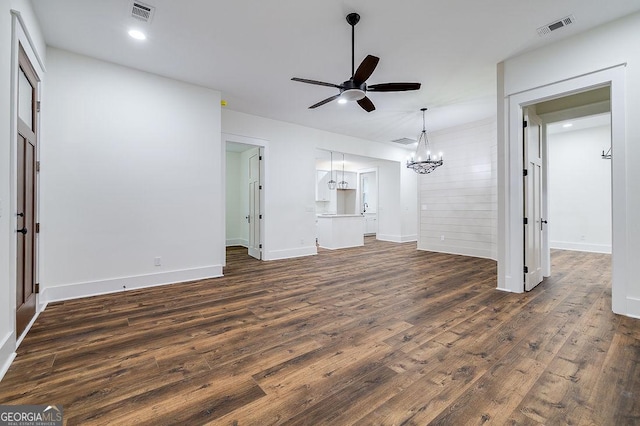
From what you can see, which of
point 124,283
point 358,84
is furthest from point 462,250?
point 124,283

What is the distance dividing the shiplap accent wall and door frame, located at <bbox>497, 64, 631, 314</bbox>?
2643 mm

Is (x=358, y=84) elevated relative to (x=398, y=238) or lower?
elevated

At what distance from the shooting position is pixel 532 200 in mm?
3902

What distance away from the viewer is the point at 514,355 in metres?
2.16

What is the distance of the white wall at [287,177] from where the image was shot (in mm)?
5941

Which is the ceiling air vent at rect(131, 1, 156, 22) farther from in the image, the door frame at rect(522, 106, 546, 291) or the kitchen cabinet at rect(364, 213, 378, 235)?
the kitchen cabinet at rect(364, 213, 378, 235)

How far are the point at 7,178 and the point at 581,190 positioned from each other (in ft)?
35.4

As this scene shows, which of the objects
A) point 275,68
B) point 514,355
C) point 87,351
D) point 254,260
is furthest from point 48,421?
point 254,260

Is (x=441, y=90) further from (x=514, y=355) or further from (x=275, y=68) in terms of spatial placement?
(x=514, y=355)

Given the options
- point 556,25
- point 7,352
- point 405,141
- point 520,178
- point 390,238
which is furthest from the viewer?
point 390,238

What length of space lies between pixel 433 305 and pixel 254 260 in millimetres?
4058

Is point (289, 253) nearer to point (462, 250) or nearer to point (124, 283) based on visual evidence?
point (124, 283)

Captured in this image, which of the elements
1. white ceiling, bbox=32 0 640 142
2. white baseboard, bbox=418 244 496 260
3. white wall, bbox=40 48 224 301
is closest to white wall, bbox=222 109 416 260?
white ceiling, bbox=32 0 640 142

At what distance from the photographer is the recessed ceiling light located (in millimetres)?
3165
